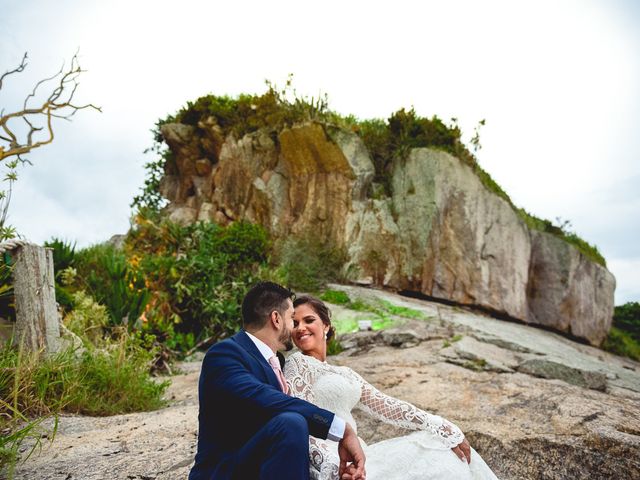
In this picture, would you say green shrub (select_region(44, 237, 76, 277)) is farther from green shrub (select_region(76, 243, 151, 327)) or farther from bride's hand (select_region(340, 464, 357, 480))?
Answer: bride's hand (select_region(340, 464, 357, 480))

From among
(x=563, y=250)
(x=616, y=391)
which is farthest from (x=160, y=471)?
(x=563, y=250)

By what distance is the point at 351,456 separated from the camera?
1.98 meters

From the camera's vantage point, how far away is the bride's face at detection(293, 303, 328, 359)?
112 inches

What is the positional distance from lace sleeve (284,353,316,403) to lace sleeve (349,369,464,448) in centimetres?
33

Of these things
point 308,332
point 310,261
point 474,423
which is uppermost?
point 310,261

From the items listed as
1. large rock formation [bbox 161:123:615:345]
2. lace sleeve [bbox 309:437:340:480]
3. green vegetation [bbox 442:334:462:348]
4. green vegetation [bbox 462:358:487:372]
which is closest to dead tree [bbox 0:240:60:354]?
lace sleeve [bbox 309:437:340:480]

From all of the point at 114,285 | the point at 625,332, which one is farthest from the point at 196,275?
the point at 625,332

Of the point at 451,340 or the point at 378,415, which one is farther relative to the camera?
the point at 451,340

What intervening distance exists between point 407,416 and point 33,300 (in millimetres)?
3806

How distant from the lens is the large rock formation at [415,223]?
11.7 metres

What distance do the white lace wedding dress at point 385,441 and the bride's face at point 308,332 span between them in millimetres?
109

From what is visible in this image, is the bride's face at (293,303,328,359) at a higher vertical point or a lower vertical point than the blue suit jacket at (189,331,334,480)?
higher

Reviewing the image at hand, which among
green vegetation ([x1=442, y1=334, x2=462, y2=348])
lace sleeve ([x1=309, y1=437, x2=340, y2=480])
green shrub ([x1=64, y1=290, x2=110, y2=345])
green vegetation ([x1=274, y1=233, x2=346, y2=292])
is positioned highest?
green vegetation ([x1=274, y1=233, x2=346, y2=292])

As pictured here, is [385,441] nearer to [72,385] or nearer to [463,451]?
[463,451]
